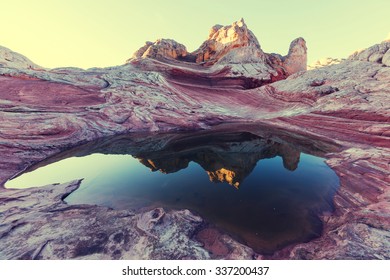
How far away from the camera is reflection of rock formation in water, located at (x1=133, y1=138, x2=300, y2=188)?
14000 millimetres

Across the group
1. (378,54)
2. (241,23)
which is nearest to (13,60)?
(241,23)

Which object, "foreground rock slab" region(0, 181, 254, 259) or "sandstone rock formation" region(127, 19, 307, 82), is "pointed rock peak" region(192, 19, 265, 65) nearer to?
"sandstone rock formation" region(127, 19, 307, 82)

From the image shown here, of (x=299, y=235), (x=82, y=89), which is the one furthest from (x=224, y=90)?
(x=299, y=235)

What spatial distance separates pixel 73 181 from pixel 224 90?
30.0 meters

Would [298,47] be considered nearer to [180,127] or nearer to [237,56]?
[237,56]

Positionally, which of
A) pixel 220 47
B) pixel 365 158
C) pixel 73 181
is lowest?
pixel 73 181

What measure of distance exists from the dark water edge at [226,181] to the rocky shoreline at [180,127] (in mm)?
724

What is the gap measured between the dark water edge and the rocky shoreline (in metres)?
0.72

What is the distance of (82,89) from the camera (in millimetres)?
25391

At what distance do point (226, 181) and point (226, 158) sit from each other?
446 centimetres

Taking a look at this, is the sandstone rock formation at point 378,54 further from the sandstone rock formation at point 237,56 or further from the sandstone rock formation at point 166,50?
the sandstone rock formation at point 166,50

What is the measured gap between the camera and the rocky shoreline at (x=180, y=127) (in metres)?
7.01

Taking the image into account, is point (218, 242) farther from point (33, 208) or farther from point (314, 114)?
point (314, 114)

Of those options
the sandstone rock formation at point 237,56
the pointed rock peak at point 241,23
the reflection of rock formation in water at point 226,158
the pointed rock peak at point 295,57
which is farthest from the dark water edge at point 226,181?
the pointed rock peak at point 295,57
